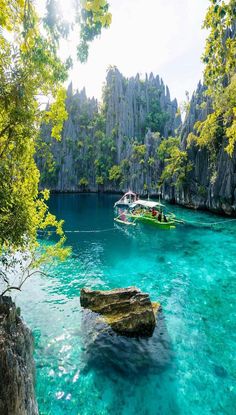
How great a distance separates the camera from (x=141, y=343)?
11734mm

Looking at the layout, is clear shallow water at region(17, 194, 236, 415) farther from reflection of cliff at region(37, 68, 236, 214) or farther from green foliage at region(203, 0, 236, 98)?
reflection of cliff at region(37, 68, 236, 214)

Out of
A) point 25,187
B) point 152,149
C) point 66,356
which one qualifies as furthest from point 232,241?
point 152,149

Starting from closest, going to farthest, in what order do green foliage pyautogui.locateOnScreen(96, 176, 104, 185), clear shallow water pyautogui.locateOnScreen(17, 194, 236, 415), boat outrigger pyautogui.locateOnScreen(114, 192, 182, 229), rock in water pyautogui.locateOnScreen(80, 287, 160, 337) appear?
clear shallow water pyautogui.locateOnScreen(17, 194, 236, 415), rock in water pyautogui.locateOnScreen(80, 287, 160, 337), boat outrigger pyautogui.locateOnScreen(114, 192, 182, 229), green foliage pyautogui.locateOnScreen(96, 176, 104, 185)

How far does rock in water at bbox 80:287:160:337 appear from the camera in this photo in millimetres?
12250

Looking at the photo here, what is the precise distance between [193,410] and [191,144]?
4865 centimetres

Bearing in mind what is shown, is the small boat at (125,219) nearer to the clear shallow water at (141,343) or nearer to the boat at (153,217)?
the boat at (153,217)

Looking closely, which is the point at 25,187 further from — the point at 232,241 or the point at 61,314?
the point at 232,241

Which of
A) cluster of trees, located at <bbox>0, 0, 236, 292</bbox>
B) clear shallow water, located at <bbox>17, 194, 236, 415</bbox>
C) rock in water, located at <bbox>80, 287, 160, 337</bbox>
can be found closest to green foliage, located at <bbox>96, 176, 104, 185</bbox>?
clear shallow water, located at <bbox>17, 194, 236, 415</bbox>

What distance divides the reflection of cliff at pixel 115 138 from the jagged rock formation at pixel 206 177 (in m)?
21.4

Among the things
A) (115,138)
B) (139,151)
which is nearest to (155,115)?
(115,138)

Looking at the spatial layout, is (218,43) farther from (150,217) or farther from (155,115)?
(155,115)

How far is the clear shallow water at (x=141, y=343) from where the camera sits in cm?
905

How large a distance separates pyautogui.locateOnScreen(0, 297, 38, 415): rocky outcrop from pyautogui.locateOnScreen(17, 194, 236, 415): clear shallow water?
324 centimetres

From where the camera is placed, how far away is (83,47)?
648 cm
